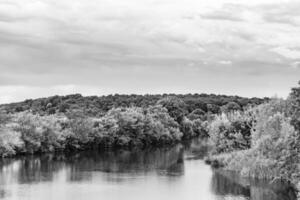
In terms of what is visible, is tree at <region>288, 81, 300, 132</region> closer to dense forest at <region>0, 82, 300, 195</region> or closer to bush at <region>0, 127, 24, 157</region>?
dense forest at <region>0, 82, 300, 195</region>

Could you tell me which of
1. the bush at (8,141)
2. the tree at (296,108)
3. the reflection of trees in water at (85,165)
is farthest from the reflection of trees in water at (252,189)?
the bush at (8,141)

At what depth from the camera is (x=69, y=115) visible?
371ft

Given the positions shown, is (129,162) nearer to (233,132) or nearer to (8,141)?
(233,132)

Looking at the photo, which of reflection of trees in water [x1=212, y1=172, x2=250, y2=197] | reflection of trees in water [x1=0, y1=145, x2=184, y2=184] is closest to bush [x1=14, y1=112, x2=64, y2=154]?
reflection of trees in water [x1=0, y1=145, x2=184, y2=184]

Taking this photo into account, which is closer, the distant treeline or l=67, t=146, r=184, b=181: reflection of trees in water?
l=67, t=146, r=184, b=181: reflection of trees in water

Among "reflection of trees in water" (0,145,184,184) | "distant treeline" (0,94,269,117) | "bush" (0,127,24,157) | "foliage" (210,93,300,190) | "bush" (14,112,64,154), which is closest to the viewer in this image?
"foliage" (210,93,300,190)

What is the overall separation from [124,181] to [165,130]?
66.2 m

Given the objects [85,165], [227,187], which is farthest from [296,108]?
[85,165]

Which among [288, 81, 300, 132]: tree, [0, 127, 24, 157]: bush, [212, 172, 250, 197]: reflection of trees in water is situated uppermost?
[288, 81, 300, 132]: tree

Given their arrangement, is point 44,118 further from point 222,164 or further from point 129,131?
point 222,164

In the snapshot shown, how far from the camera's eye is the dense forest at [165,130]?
196 ft

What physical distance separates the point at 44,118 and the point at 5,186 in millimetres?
47302

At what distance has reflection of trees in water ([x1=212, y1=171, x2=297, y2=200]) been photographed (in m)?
54.6

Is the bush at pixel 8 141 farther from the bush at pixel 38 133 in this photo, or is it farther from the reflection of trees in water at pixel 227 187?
the reflection of trees in water at pixel 227 187
